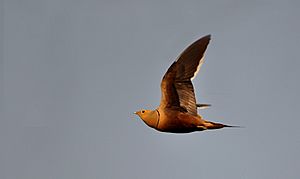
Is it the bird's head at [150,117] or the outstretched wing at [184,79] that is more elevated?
the outstretched wing at [184,79]

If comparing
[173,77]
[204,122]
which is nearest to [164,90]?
[173,77]

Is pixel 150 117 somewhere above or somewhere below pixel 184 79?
below

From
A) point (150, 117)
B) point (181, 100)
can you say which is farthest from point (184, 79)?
point (150, 117)

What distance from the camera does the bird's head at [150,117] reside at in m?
8.17

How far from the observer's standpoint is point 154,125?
8.19 m

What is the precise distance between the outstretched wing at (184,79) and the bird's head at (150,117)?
0.27 m

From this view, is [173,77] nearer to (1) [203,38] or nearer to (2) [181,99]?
(2) [181,99]

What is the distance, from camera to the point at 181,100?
8.35 m

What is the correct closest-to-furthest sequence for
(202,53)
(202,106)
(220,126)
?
1. (220,126)
2. (202,53)
3. (202,106)


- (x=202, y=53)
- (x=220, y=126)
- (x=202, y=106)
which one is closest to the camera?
(x=220, y=126)

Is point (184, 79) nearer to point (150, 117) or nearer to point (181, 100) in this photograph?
point (181, 100)

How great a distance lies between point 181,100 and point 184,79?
0.44 meters

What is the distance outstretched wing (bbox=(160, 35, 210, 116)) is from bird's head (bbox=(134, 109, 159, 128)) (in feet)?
0.90

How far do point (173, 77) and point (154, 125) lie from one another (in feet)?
3.45
